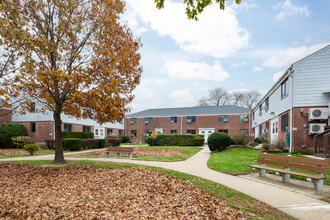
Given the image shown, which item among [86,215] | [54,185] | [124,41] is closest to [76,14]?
[124,41]

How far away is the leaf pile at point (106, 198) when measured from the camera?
4.20 m

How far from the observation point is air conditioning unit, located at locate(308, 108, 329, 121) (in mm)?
13767

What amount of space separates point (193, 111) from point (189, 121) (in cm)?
218

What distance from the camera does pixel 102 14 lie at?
987 centimetres

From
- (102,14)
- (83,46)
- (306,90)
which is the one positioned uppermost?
(102,14)

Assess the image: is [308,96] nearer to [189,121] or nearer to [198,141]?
[198,141]

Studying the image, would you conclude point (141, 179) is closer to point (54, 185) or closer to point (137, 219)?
point (54, 185)

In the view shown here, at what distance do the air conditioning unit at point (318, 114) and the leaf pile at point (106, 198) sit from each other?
1149 centimetres

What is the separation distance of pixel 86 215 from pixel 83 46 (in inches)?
333

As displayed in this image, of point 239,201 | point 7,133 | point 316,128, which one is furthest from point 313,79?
point 7,133

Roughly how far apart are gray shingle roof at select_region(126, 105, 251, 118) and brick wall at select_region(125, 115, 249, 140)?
0.80 meters

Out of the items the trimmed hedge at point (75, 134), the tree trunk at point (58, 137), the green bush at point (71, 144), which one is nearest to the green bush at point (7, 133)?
the trimmed hedge at point (75, 134)

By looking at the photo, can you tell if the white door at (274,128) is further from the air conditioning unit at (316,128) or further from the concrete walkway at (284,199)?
the concrete walkway at (284,199)

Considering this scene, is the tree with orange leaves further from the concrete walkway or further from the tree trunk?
the concrete walkway
